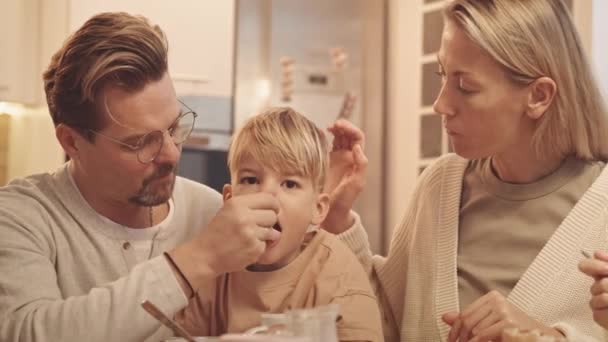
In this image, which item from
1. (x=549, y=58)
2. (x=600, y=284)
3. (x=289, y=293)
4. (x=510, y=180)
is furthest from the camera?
(x=510, y=180)

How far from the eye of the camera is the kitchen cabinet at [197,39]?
380 cm

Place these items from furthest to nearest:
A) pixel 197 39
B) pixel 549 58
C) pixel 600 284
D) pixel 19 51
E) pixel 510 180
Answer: pixel 197 39 → pixel 19 51 → pixel 510 180 → pixel 549 58 → pixel 600 284

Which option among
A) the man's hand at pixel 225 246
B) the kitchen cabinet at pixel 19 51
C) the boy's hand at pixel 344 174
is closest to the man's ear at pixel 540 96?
the boy's hand at pixel 344 174

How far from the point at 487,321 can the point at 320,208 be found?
1.36 ft

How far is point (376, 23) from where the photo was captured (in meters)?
4.46

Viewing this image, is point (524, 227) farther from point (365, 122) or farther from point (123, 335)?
point (365, 122)

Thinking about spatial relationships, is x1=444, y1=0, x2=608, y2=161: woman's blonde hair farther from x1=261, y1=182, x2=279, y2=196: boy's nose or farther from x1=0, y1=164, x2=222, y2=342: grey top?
x1=0, y1=164, x2=222, y2=342: grey top

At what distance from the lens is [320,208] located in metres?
1.62

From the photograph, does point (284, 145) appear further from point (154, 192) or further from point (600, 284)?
point (600, 284)

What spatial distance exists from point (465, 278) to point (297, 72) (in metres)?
2.64

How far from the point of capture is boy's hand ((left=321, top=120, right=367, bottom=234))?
5.86 ft

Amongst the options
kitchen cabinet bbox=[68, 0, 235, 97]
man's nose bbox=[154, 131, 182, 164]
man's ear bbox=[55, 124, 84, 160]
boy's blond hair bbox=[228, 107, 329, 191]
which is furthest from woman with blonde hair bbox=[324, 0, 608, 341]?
kitchen cabinet bbox=[68, 0, 235, 97]

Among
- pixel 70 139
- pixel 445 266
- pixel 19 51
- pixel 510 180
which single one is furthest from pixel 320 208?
pixel 19 51

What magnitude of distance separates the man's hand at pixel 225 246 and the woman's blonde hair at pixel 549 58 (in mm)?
574
